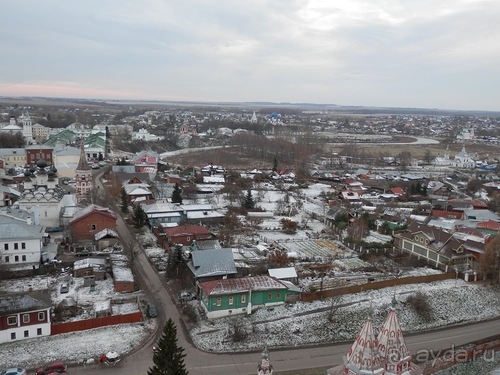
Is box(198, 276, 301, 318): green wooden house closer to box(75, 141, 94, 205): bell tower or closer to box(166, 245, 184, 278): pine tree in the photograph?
box(166, 245, 184, 278): pine tree

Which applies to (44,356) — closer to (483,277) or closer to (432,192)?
(483,277)

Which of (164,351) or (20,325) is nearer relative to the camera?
(164,351)

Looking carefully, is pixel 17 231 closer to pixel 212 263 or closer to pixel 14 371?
pixel 212 263

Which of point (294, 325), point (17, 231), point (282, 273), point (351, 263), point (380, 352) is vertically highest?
point (380, 352)

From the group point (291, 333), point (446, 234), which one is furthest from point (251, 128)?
point (291, 333)

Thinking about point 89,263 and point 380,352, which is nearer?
point 380,352

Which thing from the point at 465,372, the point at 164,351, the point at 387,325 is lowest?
the point at 465,372

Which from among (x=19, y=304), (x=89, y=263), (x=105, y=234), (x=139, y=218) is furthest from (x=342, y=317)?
(x=139, y=218)
